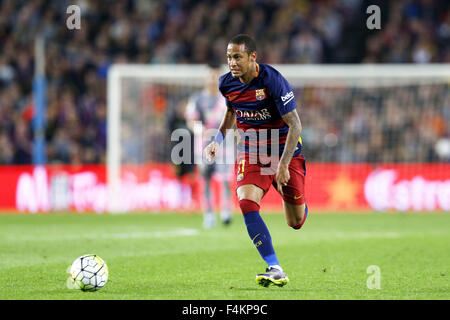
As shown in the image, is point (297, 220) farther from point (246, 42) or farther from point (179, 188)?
point (179, 188)

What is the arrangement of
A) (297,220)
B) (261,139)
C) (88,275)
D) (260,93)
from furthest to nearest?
(297,220) → (261,139) → (260,93) → (88,275)

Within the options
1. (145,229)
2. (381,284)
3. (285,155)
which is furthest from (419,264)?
(145,229)

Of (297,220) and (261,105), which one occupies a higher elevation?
(261,105)

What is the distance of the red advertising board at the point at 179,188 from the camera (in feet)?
52.7

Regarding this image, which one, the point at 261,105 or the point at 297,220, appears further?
the point at 297,220

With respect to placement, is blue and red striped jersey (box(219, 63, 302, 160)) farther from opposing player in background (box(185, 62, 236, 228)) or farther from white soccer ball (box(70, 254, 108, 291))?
opposing player in background (box(185, 62, 236, 228))

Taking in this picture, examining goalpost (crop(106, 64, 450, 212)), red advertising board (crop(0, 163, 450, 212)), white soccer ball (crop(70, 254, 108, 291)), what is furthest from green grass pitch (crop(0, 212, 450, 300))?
goalpost (crop(106, 64, 450, 212))

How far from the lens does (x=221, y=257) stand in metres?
8.05

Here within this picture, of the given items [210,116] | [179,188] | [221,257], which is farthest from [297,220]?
[179,188]

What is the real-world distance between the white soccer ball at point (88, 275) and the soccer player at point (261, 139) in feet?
3.80

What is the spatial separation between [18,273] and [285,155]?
2.50 m

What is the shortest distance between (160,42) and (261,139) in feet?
47.0

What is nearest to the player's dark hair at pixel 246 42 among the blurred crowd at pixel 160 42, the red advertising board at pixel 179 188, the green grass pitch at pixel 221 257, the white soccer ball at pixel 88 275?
the green grass pitch at pixel 221 257

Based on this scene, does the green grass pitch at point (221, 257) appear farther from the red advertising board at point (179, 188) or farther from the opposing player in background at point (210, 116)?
the red advertising board at point (179, 188)
